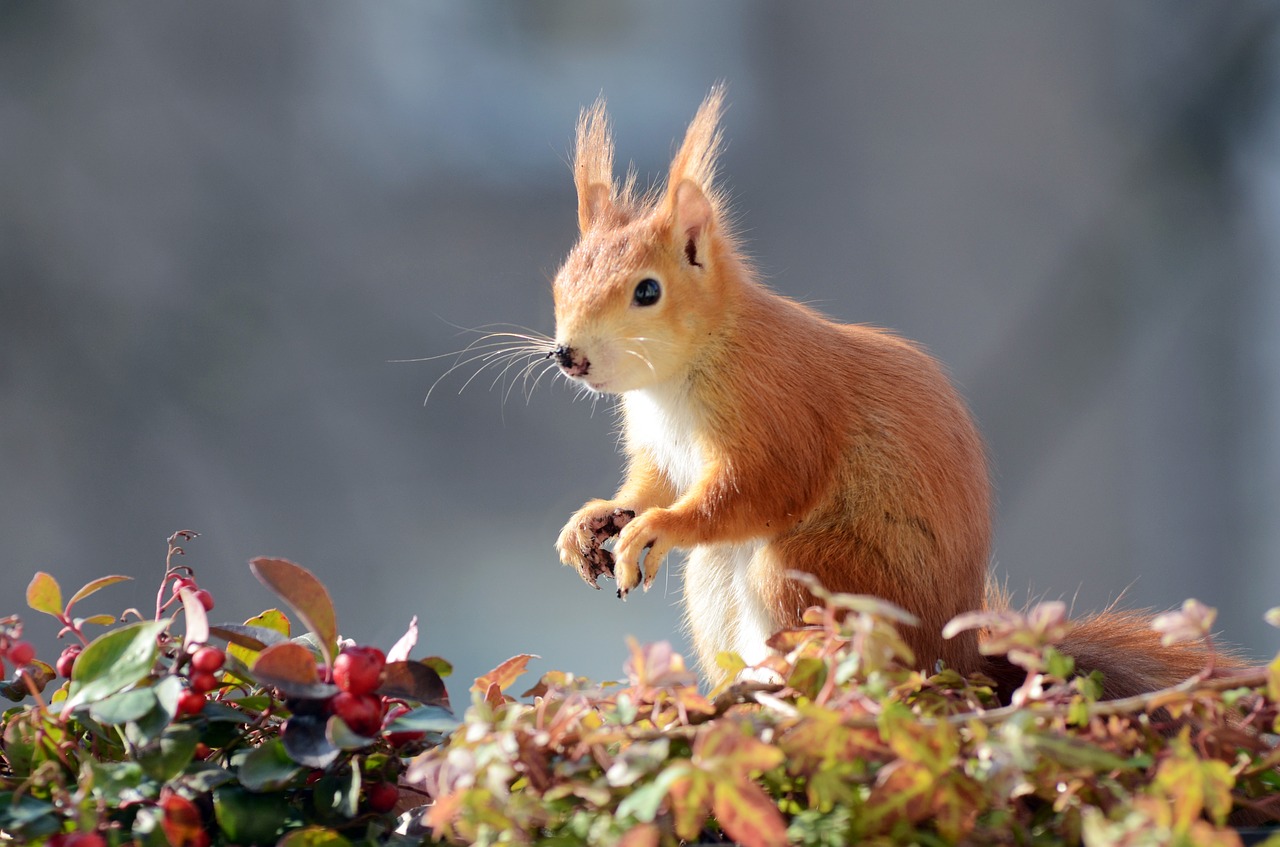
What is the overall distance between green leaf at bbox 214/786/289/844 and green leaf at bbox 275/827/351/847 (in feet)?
0.14

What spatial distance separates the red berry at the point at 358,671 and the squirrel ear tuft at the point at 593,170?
0.54m

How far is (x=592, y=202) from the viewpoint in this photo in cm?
103

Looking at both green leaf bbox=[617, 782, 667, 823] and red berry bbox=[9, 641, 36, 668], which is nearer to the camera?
green leaf bbox=[617, 782, 667, 823]

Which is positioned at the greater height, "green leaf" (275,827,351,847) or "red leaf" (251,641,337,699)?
"red leaf" (251,641,337,699)

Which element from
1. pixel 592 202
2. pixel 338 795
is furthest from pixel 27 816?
pixel 592 202

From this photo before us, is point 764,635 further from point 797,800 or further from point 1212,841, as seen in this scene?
point 1212,841

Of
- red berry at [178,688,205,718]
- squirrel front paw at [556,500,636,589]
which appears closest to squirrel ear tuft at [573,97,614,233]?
squirrel front paw at [556,500,636,589]

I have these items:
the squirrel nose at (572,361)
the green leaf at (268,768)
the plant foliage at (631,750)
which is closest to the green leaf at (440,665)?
the plant foliage at (631,750)

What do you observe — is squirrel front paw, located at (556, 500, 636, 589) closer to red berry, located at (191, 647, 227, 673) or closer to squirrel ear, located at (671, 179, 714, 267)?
squirrel ear, located at (671, 179, 714, 267)

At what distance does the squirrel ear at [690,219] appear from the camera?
37.0 inches

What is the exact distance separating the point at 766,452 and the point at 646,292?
0.55 feet

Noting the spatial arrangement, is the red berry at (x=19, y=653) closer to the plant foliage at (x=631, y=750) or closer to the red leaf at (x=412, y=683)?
the plant foliage at (x=631, y=750)

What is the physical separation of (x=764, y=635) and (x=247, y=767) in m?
0.45

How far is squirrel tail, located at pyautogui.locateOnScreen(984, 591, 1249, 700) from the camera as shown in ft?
2.68
